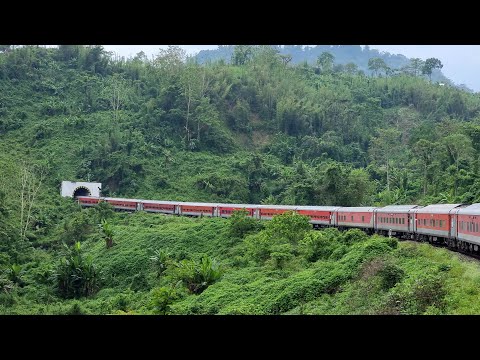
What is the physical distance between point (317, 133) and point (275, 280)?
3932 cm

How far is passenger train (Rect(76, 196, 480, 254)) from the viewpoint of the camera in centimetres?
1567

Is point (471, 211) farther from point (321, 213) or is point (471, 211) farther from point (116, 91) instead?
point (116, 91)

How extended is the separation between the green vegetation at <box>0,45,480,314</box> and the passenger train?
2.88 feet

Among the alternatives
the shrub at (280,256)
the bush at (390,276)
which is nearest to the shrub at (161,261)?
the shrub at (280,256)

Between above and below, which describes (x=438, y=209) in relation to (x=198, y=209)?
above

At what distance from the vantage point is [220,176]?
149ft

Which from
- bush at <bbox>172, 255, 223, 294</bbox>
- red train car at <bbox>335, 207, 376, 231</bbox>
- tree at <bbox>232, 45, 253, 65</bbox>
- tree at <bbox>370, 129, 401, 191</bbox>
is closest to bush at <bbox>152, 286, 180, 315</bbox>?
bush at <bbox>172, 255, 223, 294</bbox>

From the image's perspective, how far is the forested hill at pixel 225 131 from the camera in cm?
3856

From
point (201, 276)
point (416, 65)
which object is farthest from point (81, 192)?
point (416, 65)

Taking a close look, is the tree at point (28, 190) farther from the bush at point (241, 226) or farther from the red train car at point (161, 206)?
the bush at point (241, 226)

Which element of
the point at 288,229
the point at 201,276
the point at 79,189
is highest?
the point at 79,189

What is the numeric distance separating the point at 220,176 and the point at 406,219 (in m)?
25.6
